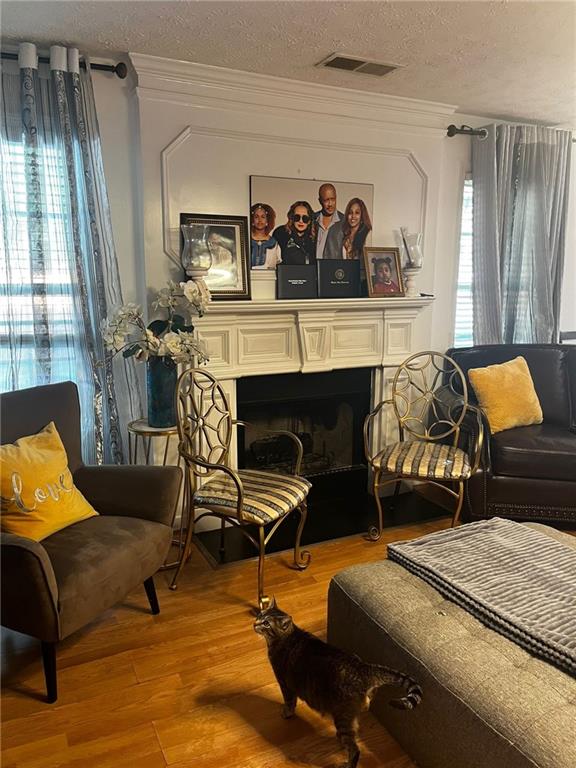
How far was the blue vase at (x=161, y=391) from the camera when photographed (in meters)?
2.81

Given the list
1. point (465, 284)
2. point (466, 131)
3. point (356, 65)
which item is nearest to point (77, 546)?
point (356, 65)

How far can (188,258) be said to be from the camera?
116 inches

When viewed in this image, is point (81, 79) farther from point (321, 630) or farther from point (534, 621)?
point (534, 621)

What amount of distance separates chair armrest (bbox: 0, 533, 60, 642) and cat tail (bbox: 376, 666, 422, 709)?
104 cm

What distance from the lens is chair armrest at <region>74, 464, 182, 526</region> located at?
2404 mm

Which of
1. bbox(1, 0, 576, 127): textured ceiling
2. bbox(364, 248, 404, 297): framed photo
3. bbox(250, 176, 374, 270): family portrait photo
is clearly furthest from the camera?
bbox(364, 248, 404, 297): framed photo

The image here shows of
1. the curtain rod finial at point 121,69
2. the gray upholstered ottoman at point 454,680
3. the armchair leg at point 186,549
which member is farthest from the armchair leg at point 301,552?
the curtain rod finial at point 121,69

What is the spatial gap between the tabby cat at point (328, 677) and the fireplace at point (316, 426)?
170cm

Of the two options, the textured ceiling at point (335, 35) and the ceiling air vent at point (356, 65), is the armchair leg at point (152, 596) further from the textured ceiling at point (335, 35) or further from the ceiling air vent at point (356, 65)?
the ceiling air vent at point (356, 65)

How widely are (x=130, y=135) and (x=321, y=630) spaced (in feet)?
8.31

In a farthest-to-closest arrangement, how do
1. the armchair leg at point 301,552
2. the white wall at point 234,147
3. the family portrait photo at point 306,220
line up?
the family portrait photo at point 306,220, the white wall at point 234,147, the armchair leg at point 301,552

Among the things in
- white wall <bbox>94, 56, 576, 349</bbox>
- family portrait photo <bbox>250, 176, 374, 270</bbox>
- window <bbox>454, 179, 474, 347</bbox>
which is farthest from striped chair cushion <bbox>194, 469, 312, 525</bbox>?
window <bbox>454, 179, 474, 347</bbox>

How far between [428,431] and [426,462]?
49 centimetres

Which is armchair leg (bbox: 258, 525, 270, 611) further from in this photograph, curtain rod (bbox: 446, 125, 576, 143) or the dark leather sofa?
curtain rod (bbox: 446, 125, 576, 143)
